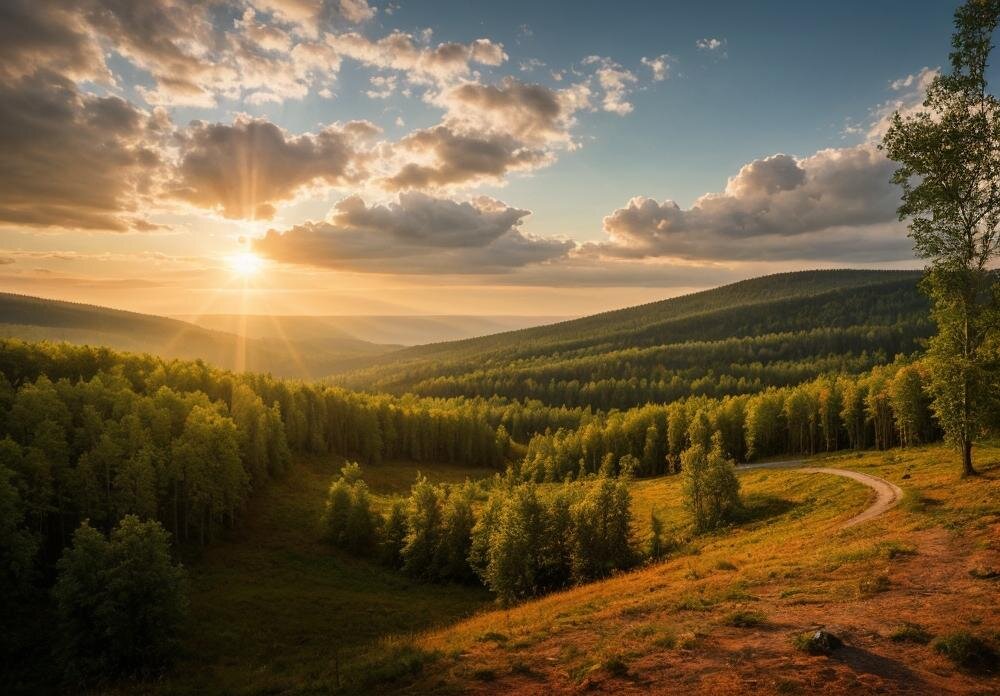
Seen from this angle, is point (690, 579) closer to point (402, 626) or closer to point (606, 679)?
Result: point (606, 679)

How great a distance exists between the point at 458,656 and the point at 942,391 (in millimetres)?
40083

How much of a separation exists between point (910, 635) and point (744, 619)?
214 inches

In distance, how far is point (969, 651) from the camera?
17.0 meters

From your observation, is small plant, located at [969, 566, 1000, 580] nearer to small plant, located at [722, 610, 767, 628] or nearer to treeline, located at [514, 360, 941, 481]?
small plant, located at [722, 610, 767, 628]

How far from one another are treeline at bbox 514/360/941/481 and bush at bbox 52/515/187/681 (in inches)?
2413

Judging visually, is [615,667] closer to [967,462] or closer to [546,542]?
[546,542]

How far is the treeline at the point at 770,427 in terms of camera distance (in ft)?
304

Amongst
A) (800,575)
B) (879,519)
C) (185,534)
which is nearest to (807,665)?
(800,575)

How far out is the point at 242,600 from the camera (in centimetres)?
5806

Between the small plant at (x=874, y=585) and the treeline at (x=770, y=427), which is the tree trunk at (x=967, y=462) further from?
the treeline at (x=770, y=427)

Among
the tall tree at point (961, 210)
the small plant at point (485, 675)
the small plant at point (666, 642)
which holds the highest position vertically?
the tall tree at point (961, 210)

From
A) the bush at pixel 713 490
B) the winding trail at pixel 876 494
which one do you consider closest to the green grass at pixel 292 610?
the bush at pixel 713 490

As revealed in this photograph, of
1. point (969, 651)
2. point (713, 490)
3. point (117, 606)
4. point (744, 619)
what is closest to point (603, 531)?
point (713, 490)

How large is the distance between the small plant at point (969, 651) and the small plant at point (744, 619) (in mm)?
5698
